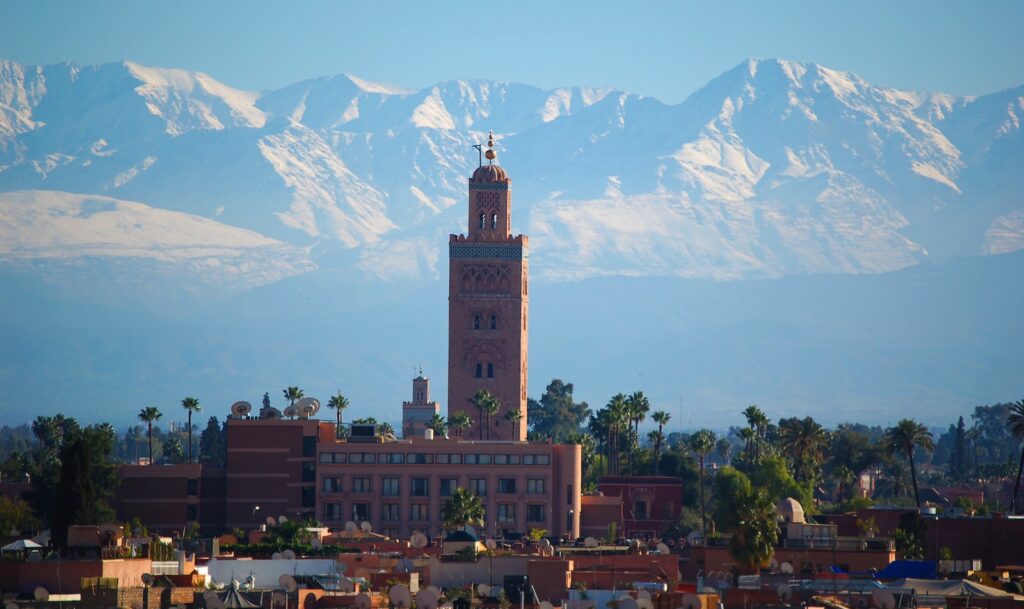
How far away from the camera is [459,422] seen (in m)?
181

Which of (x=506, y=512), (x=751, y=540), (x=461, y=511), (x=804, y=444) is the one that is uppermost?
(x=804, y=444)

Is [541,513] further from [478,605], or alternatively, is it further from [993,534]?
[478,605]

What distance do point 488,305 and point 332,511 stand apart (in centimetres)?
3622

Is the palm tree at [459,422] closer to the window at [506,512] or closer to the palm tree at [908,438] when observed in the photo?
the window at [506,512]

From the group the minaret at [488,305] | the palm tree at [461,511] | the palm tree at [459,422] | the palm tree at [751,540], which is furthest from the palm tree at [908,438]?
the palm tree at [751,540]

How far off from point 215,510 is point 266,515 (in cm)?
374

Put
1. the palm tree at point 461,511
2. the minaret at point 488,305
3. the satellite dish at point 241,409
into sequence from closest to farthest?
1. the palm tree at point 461,511
2. the satellite dish at point 241,409
3. the minaret at point 488,305

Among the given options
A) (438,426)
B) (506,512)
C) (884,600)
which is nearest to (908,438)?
(506,512)

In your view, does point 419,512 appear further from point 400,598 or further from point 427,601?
point 427,601

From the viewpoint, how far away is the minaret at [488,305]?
188750mm

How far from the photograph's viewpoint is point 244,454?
15538cm

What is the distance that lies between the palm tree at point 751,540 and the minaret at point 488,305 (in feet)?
275

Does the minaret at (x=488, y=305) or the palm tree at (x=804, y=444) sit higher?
the minaret at (x=488, y=305)

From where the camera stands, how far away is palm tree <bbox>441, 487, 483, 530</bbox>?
5517 inches
